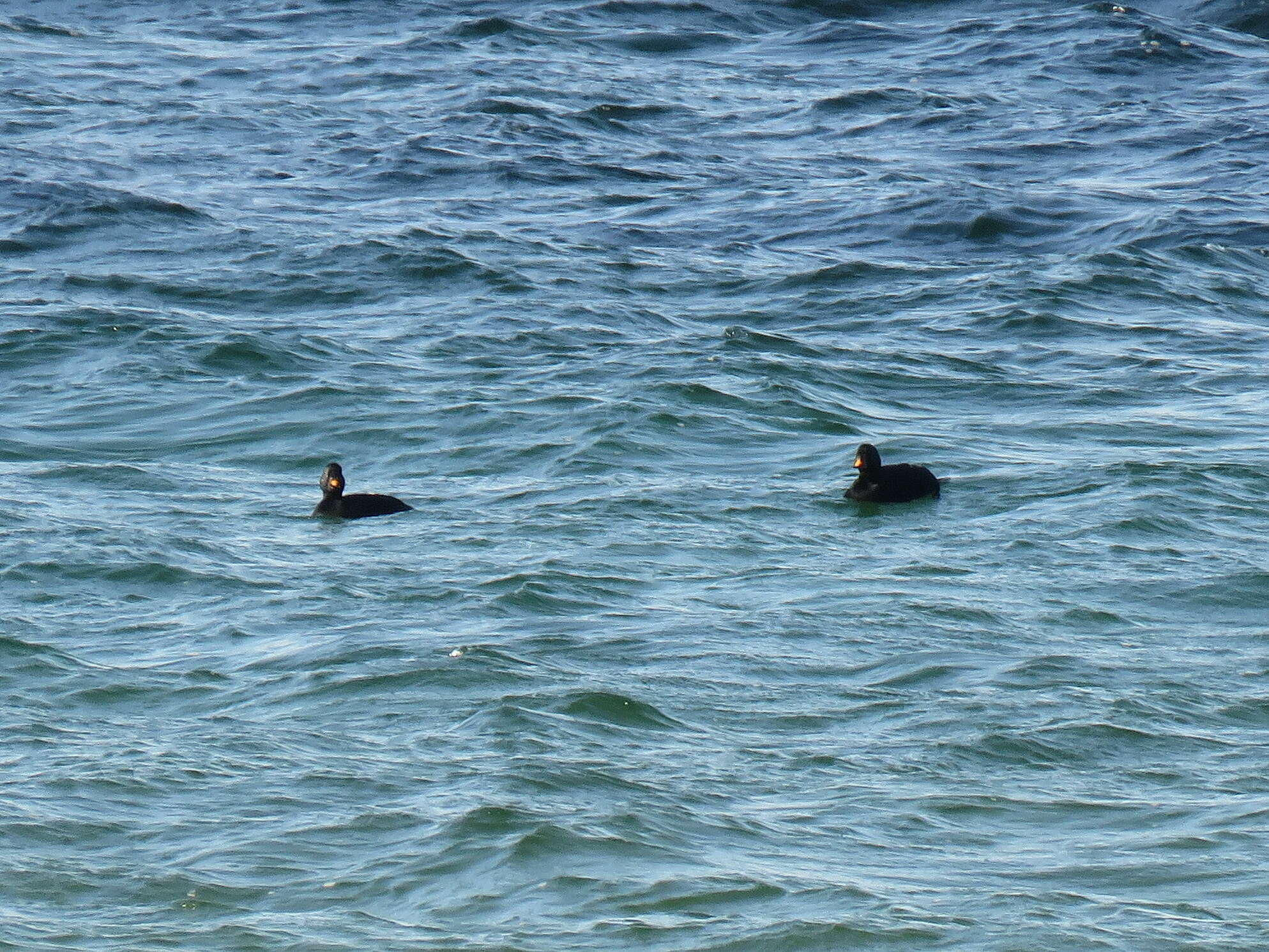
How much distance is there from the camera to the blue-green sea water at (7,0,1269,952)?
28.5 ft

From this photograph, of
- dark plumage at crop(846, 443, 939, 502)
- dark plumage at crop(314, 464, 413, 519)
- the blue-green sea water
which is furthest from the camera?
dark plumage at crop(846, 443, 939, 502)

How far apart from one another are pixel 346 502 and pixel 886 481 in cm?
347

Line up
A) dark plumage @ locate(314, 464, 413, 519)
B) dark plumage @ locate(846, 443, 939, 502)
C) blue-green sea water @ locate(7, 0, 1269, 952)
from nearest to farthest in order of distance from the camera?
blue-green sea water @ locate(7, 0, 1269, 952) < dark plumage @ locate(314, 464, 413, 519) < dark plumage @ locate(846, 443, 939, 502)

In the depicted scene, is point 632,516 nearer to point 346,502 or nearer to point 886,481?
point 886,481

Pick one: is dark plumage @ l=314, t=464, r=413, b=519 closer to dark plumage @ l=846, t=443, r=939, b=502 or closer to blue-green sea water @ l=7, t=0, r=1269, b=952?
blue-green sea water @ l=7, t=0, r=1269, b=952

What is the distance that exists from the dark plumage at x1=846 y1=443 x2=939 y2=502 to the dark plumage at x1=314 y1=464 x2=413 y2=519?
2.97 m

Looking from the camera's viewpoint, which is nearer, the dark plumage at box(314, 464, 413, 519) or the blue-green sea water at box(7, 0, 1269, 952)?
the blue-green sea water at box(7, 0, 1269, 952)

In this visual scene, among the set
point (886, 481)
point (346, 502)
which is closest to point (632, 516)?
point (886, 481)

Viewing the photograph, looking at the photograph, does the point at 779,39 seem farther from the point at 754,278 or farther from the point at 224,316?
the point at 224,316

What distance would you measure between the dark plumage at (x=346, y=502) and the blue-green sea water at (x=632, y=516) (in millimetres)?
255

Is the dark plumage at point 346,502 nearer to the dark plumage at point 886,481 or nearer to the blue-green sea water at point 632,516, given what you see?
the blue-green sea water at point 632,516

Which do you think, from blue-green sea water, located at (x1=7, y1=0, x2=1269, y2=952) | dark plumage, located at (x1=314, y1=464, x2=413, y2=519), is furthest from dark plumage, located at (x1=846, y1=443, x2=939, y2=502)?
dark plumage, located at (x1=314, y1=464, x2=413, y2=519)

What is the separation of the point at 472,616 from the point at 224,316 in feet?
26.8

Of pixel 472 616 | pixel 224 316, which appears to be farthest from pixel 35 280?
pixel 472 616
